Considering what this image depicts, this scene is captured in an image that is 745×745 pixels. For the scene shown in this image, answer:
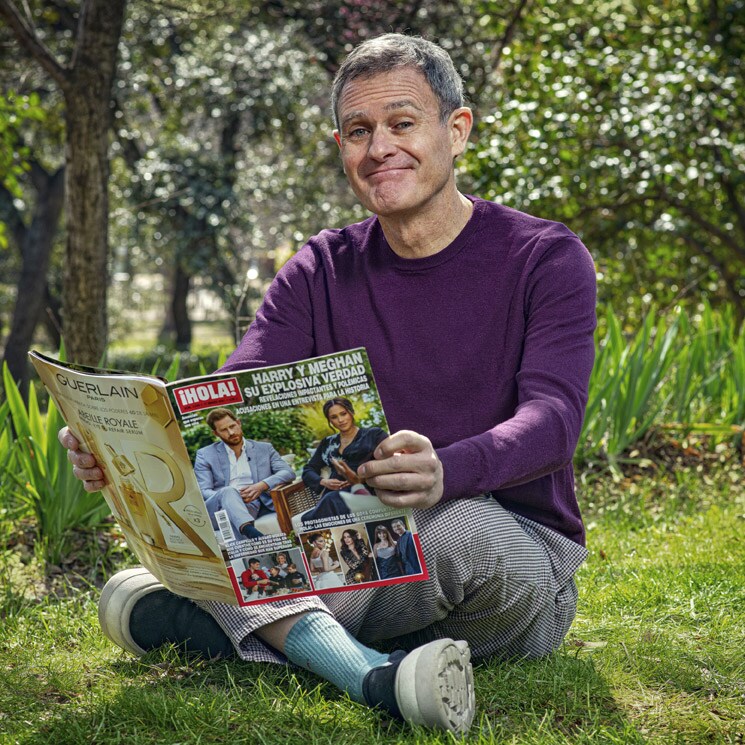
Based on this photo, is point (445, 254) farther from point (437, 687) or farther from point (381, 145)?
point (437, 687)

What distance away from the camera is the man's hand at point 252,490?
1.85 meters

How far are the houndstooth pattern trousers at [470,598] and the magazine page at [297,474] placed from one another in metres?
0.18

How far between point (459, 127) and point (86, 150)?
2.69 metres

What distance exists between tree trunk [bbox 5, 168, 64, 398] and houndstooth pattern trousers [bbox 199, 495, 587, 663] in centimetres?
925

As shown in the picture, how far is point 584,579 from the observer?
10.1ft

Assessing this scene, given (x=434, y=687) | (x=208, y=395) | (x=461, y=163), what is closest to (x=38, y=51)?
(x=461, y=163)

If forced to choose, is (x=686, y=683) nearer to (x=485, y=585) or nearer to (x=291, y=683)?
(x=485, y=585)

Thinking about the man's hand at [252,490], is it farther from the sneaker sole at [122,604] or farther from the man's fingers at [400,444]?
the sneaker sole at [122,604]

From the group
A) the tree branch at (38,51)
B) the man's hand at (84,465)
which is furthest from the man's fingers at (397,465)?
the tree branch at (38,51)

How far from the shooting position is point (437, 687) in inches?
71.9

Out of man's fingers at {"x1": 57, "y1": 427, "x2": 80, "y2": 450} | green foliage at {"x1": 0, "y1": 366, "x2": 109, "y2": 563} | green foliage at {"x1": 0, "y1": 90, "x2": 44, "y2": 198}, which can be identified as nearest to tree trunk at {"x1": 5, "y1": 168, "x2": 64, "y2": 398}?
green foliage at {"x1": 0, "y1": 90, "x2": 44, "y2": 198}

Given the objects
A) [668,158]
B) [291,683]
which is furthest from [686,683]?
[668,158]

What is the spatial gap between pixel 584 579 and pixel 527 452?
1.29 m

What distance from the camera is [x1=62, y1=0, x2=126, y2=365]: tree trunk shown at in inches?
181
